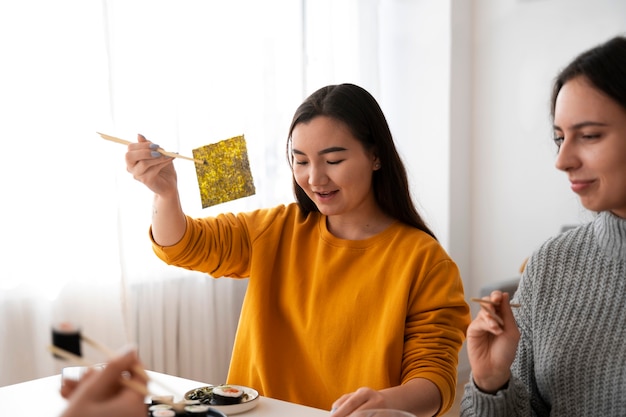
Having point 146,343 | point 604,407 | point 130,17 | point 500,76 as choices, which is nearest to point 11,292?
point 146,343

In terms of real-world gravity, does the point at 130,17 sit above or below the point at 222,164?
above

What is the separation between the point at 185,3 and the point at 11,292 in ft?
4.99

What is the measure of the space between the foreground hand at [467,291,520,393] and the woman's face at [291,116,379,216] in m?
0.60

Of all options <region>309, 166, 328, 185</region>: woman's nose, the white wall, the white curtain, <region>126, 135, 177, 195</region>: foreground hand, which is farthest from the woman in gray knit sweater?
the white wall

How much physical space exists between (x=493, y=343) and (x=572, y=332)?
183mm

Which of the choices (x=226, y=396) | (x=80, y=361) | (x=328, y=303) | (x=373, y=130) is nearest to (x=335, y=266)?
(x=328, y=303)

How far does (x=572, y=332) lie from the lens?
1.53 meters

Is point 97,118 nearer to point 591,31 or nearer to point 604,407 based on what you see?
point 604,407

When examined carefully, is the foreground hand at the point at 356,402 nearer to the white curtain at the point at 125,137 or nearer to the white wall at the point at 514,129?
the white curtain at the point at 125,137

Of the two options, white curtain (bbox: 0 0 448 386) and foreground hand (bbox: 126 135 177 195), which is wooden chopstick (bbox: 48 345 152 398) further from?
white curtain (bbox: 0 0 448 386)

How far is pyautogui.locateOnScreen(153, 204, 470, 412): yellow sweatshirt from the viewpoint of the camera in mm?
1869

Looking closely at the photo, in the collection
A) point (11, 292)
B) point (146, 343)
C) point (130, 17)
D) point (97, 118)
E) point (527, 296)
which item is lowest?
point (146, 343)

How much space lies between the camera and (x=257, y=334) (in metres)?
2.02

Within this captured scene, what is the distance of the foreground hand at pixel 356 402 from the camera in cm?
144
